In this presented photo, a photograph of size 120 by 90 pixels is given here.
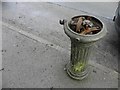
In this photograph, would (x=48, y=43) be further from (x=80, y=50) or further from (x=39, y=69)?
(x=80, y=50)

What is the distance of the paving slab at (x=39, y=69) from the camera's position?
262cm

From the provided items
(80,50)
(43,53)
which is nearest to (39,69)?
(43,53)

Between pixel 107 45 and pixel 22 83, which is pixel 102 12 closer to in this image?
pixel 107 45

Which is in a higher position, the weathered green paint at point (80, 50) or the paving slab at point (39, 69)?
the weathered green paint at point (80, 50)

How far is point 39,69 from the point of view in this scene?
280 centimetres

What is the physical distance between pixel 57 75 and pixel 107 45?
107 cm

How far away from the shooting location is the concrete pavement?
104 inches

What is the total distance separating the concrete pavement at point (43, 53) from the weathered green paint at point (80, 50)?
11cm

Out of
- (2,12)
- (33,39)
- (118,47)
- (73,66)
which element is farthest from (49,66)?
(2,12)

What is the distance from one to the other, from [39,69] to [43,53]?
34 centimetres

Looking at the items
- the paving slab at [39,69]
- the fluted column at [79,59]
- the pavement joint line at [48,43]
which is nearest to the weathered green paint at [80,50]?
the fluted column at [79,59]

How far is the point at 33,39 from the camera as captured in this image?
10.9ft

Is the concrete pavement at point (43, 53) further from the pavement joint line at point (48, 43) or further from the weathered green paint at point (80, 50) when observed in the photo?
the weathered green paint at point (80, 50)

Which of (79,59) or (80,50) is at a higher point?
(80,50)
